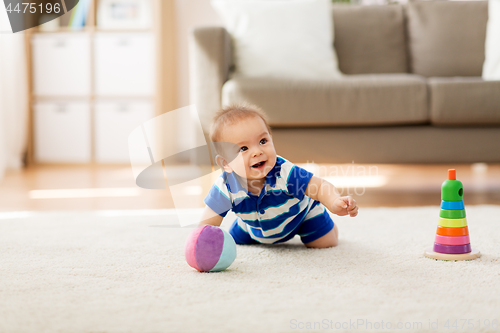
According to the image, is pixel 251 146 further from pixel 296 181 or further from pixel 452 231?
pixel 452 231

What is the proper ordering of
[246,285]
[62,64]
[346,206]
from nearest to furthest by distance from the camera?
[246,285] < [346,206] < [62,64]

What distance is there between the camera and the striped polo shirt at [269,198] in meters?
0.99

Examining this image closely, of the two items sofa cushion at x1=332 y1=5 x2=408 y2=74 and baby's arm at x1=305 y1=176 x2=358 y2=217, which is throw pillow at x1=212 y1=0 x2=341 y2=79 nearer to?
sofa cushion at x1=332 y1=5 x2=408 y2=74

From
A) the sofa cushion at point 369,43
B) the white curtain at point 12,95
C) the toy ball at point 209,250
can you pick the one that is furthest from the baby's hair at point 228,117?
the white curtain at point 12,95

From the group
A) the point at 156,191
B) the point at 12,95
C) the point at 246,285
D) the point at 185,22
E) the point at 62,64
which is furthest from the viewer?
the point at 185,22

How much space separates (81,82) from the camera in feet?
10.0

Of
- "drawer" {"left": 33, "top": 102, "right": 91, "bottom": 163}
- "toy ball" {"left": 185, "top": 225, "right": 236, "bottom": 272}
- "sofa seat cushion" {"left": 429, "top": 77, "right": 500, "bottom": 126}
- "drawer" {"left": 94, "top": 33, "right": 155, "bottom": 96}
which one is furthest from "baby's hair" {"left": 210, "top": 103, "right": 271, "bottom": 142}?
"drawer" {"left": 33, "top": 102, "right": 91, "bottom": 163}

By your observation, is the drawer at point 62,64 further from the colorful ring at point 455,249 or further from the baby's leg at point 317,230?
the colorful ring at point 455,249

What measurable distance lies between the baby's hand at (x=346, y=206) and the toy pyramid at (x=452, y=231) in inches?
7.5

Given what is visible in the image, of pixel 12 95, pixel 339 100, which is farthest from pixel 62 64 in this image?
pixel 339 100

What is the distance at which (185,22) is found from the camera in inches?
131

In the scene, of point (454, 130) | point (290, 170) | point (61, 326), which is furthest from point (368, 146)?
point (61, 326)

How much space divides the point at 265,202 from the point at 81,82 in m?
2.43

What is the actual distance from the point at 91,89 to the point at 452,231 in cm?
267
